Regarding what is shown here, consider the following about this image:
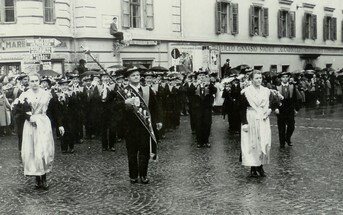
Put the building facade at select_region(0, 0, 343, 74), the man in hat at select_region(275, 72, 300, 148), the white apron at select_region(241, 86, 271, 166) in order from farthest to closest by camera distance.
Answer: the building facade at select_region(0, 0, 343, 74), the man in hat at select_region(275, 72, 300, 148), the white apron at select_region(241, 86, 271, 166)

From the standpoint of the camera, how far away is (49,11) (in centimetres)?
2500

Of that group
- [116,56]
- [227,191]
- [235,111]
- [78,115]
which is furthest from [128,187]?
[116,56]

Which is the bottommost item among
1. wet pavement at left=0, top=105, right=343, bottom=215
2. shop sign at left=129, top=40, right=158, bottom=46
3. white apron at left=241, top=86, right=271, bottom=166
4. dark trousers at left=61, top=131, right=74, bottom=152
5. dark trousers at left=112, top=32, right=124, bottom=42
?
wet pavement at left=0, top=105, right=343, bottom=215

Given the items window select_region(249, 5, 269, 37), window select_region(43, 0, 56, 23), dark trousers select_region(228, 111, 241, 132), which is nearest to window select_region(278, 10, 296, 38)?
window select_region(249, 5, 269, 37)

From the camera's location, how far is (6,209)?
8.64 metres

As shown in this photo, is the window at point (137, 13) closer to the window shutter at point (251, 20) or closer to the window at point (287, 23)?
the window shutter at point (251, 20)

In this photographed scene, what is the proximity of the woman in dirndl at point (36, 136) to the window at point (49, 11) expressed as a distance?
15241 millimetres

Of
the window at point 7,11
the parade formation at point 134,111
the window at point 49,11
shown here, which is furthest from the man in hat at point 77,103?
the window at point 7,11

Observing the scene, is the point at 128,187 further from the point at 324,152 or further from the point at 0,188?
the point at 324,152

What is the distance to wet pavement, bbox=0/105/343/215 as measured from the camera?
8.50 metres

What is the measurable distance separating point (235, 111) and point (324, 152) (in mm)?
5304

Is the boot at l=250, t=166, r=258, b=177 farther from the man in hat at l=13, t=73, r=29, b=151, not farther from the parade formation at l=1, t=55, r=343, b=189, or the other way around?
the man in hat at l=13, t=73, r=29, b=151

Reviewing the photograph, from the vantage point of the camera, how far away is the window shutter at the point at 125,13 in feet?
90.1

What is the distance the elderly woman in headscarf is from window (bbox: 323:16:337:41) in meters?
34.8
